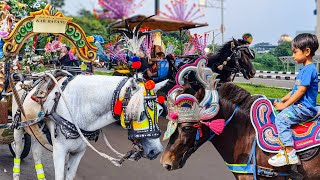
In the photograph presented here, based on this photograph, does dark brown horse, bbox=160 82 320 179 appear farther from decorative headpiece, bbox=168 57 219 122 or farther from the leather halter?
the leather halter

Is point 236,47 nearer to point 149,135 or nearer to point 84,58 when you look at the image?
point 84,58

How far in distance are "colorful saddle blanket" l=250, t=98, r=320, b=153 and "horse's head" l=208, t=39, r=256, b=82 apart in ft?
13.9

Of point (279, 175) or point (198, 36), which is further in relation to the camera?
point (198, 36)

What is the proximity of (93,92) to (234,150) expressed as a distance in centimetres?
152

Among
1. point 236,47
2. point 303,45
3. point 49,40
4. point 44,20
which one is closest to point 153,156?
point 303,45

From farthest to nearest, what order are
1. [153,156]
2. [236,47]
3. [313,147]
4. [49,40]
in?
[236,47] < [49,40] < [153,156] < [313,147]

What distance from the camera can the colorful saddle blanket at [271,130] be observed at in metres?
3.12

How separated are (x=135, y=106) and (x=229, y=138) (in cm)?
90

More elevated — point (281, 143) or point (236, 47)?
point (236, 47)

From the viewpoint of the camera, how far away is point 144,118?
359cm

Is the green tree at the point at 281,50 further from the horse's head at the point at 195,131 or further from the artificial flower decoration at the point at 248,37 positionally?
the horse's head at the point at 195,131

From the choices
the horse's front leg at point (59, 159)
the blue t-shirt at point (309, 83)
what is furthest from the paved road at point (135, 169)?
the blue t-shirt at point (309, 83)

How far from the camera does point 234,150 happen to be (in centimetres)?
338

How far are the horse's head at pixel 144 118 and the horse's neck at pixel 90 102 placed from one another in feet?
0.72
